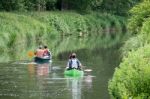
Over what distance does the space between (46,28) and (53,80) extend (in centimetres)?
2979

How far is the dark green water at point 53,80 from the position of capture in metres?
25.1

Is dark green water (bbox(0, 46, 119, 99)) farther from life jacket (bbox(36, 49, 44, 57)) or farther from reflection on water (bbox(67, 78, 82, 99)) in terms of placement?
life jacket (bbox(36, 49, 44, 57))

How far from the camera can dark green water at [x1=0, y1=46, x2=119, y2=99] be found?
25150 millimetres

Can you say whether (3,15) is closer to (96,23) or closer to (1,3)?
(1,3)

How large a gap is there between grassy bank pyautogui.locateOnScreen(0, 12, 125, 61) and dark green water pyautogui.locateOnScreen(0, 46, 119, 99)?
462 centimetres

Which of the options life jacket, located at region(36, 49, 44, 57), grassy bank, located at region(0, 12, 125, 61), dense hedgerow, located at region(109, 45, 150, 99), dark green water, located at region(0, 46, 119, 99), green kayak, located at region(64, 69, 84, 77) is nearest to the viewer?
dense hedgerow, located at region(109, 45, 150, 99)

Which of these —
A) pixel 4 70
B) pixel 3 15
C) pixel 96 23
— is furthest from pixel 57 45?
pixel 96 23

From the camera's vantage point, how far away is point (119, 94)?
15.0 meters

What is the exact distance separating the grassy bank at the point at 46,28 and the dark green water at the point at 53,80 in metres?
4.62

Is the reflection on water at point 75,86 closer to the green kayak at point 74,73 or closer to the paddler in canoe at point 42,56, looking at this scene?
the green kayak at point 74,73

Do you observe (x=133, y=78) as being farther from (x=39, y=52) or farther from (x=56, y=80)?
(x=39, y=52)

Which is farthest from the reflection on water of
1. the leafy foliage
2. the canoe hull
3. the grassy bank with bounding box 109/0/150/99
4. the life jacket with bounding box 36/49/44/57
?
the grassy bank with bounding box 109/0/150/99

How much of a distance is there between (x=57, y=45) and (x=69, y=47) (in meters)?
1.54

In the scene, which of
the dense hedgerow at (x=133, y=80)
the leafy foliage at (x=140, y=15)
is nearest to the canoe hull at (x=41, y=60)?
the leafy foliage at (x=140, y=15)
